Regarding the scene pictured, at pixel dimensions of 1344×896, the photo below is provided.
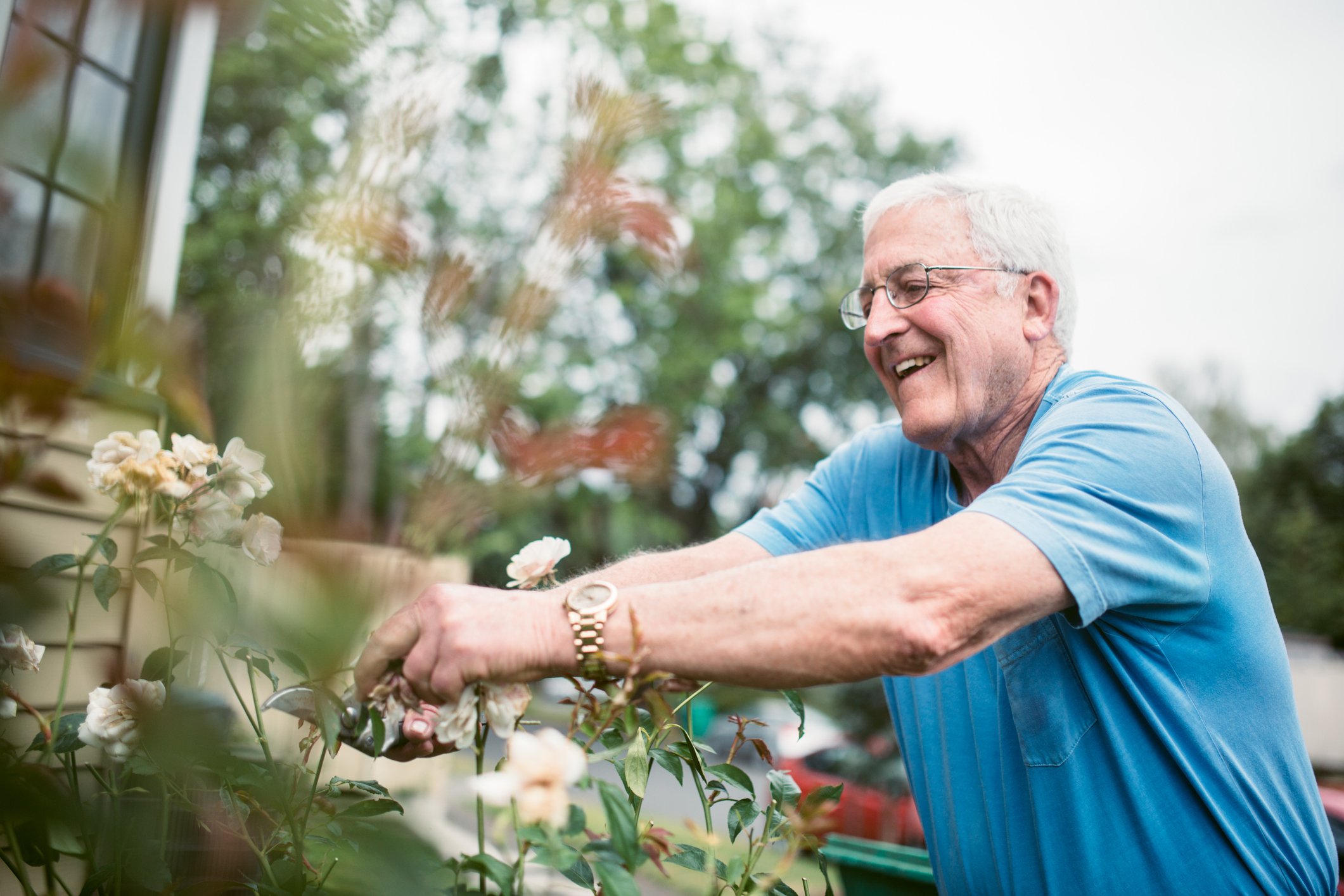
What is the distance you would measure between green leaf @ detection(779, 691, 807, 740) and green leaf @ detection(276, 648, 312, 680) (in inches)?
27.0

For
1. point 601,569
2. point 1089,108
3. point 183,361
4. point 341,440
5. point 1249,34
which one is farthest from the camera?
point 1089,108

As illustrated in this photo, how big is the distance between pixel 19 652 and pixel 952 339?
53.9 inches

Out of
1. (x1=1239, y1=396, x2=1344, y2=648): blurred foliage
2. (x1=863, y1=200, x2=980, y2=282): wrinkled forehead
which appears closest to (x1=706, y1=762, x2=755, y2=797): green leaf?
(x1=863, y1=200, x2=980, y2=282): wrinkled forehead

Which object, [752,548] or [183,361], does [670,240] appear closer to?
[183,361]

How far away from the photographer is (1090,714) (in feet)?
4.22

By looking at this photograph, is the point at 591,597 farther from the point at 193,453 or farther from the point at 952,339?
the point at 952,339

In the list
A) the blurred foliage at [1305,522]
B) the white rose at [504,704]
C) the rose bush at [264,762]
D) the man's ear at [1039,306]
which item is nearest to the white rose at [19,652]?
the rose bush at [264,762]

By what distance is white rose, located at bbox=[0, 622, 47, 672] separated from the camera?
65cm

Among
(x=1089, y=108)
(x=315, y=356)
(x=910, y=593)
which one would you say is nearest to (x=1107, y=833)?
(x=910, y=593)

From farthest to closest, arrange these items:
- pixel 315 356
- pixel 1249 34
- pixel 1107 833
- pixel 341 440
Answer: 1. pixel 1249 34
2. pixel 1107 833
3. pixel 341 440
4. pixel 315 356

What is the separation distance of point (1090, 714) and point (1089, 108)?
15.3 m

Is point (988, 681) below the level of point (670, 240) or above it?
below

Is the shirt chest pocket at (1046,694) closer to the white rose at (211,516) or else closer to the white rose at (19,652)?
the white rose at (211,516)

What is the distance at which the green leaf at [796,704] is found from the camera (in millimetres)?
1100
